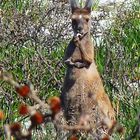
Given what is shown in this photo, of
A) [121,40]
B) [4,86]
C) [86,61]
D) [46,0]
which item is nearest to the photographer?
[86,61]

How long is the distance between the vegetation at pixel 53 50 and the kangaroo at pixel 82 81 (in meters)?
0.22

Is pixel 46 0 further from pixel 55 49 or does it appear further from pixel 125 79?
pixel 125 79

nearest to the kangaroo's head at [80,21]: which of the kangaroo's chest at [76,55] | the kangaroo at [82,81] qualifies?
the kangaroo at [82,81]

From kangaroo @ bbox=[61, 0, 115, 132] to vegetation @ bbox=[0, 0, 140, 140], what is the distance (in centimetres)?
22

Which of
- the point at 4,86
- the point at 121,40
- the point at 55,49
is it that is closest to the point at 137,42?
the point at 121,40

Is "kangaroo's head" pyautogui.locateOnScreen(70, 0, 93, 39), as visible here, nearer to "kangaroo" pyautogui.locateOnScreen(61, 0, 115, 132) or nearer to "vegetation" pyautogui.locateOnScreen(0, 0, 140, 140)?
"kangaroo" pyautogui.locateOnScreen(61, 0, 115, 132)

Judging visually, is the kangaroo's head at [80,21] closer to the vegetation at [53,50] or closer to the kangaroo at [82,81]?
the kangaroo at [82,81]

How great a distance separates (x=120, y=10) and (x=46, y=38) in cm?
101

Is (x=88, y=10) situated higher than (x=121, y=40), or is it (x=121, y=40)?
(x=88, y=10)

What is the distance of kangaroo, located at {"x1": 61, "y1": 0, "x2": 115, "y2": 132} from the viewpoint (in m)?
6.83

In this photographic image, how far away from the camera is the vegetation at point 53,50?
7.31m

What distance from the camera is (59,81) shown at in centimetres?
798

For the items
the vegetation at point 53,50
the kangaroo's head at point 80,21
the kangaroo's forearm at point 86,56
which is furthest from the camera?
the vegetation at point 53,50

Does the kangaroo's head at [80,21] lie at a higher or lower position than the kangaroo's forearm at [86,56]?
higher
